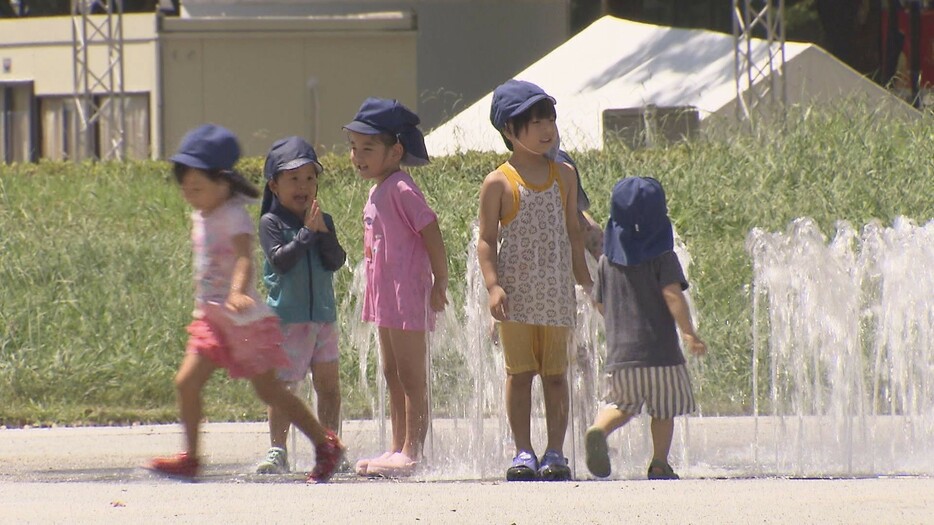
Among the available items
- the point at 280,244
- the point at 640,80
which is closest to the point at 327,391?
the point at 280,244

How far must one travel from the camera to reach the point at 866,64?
77.2 ft

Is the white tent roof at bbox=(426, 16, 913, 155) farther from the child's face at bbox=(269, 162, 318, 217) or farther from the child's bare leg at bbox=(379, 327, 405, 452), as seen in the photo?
the child's bare leg at bbox=(379, 327, 405, 452)

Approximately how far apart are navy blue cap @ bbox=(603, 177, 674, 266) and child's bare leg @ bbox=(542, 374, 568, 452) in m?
0.54

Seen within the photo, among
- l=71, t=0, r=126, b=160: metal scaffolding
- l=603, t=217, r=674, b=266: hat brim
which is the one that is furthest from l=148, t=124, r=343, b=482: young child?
l=71, t=0, r=126, b=160: metal scaffolding

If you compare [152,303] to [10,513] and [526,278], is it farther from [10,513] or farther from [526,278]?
[10,513]

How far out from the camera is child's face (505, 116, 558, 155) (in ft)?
18.4

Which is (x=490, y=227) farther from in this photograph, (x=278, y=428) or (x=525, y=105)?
(x=278, y=428)

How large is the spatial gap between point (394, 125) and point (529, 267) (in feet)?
2.58

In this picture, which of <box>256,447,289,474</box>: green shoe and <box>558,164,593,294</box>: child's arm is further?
<box>256,447,289,474</box>: green shoe

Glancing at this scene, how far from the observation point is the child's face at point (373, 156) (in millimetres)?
5844

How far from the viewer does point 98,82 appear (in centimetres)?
2152

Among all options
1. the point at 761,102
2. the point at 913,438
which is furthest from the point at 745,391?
the point at 761,102

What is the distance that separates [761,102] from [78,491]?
1020cm

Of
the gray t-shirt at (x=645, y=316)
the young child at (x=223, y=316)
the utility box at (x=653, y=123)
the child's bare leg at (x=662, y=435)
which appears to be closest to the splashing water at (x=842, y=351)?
the child's bare leg at (x=662, y=435)
